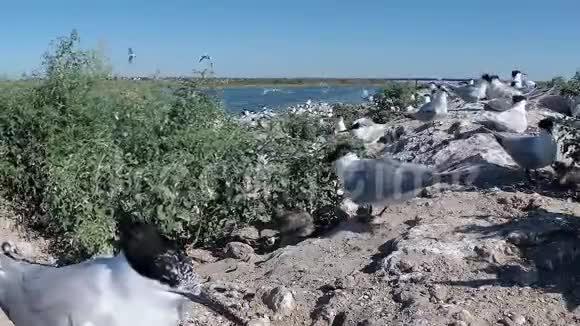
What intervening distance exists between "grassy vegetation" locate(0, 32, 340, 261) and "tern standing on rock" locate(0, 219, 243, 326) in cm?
280

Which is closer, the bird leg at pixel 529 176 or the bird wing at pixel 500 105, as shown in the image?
the bird leg at pixel 529 176

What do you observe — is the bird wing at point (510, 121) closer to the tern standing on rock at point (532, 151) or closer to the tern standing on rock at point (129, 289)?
the tern standing on rock at point (532, 151)

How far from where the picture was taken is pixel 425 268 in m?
4.64

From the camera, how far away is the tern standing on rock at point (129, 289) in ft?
6.79

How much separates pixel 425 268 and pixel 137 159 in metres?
2.55

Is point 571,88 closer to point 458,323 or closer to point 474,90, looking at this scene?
point 474,90

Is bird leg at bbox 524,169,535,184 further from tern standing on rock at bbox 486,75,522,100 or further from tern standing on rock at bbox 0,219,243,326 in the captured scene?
tern standing on rock at bbox 486,75,522,100

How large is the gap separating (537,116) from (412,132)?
7.39ft

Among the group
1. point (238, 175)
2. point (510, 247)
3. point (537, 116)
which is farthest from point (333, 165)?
point (537, 116)

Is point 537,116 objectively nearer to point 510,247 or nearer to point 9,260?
point 510,247

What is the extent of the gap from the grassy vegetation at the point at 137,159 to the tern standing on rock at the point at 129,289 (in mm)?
2797

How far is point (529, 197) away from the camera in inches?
235

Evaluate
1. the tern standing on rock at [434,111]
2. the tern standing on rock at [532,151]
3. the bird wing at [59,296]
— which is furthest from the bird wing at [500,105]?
the bird wing at [59,296]

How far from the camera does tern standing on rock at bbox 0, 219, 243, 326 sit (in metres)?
2.07
